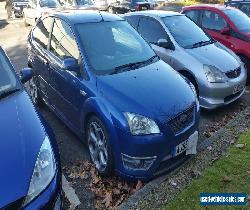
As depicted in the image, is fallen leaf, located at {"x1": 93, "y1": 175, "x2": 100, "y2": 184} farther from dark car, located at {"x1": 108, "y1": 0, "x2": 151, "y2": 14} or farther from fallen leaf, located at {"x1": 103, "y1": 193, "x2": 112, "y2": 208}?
dark car, located at {"x1": 108, "y1": 0, "x2": 151, "y2": 14}

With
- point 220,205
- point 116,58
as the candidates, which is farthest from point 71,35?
point 220,205

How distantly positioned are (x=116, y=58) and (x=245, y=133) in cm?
245

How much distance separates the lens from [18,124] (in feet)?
11.4

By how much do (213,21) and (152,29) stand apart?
7.75 ft

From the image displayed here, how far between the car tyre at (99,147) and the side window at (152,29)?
→ 3424 mm

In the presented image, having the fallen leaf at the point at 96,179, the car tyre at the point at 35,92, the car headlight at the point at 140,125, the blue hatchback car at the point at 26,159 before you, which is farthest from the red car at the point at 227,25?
the blue hatchback car at the point at 26,159

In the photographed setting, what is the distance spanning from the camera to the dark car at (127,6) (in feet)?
64.0

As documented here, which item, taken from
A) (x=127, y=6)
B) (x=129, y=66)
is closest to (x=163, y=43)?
(x=129, y=66)

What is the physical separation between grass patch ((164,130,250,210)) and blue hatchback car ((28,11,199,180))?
1.31 ft

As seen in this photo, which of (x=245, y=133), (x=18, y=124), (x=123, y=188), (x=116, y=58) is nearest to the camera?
(x=18, y=124)

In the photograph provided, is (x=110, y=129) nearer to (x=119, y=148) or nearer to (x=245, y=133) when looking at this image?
(x=119, y=148)

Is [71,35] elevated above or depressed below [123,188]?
above

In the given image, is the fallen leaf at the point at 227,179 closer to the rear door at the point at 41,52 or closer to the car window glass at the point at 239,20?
the rear door at the point at 41,52

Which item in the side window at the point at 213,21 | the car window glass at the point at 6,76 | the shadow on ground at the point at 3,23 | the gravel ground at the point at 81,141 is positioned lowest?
the shadow on ground at the point at 3,23
